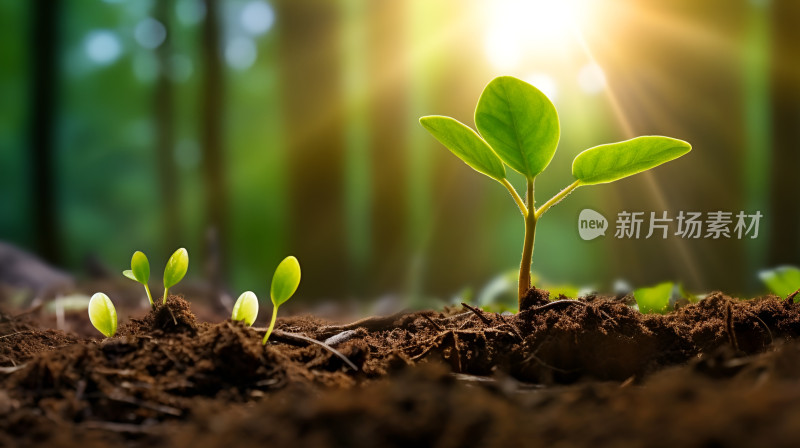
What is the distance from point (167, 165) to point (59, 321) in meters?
4.10

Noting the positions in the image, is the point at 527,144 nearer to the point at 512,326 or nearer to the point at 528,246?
the point at 528,246

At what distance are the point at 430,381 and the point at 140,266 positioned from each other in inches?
24.9

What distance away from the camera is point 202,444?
17.3 inches

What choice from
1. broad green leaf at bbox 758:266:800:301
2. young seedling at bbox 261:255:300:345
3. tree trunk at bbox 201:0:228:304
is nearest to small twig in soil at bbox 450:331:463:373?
young seedling at bbox 261:255:300:345

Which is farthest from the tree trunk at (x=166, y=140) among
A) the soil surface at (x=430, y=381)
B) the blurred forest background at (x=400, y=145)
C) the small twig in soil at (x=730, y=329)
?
the small twig in soil at (x=730, y=329)

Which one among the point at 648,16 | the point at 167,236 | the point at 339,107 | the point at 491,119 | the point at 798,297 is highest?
the point at 648,16

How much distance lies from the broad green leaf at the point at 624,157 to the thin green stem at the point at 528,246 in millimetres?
93

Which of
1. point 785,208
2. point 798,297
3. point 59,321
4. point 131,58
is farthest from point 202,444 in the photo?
point 131,58

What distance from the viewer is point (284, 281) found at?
2.64 ft

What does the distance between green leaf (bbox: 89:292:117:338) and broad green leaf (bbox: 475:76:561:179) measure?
708 mm

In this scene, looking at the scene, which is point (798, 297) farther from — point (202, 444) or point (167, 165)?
point (167, 165)

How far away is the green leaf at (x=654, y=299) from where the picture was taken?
3.76 ft

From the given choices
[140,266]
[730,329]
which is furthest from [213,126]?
[730,329]

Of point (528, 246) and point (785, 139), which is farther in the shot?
point (785, 139)
